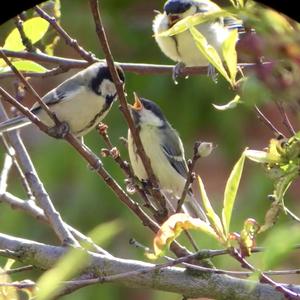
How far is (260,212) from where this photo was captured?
3037 millimetres

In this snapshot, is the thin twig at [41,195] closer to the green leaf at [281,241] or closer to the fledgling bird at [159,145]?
the green leaf at [281,241]

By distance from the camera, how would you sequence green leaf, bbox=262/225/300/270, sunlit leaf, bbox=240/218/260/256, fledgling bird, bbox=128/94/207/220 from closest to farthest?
green leaf, bbox=262/225/300/270, sunlit leaf, bbox=240/218/260/256, fledgling bird, bbox=128/94/207/220

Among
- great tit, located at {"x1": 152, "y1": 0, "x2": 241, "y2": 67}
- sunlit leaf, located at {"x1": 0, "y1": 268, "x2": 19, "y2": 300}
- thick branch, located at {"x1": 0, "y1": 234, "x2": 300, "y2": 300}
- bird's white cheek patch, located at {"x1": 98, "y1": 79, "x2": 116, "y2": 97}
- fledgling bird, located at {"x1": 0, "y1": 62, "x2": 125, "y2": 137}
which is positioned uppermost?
sunlit leaf, located at {"x1": 0, "y1": 268, "x2": 19, "y2": 300}

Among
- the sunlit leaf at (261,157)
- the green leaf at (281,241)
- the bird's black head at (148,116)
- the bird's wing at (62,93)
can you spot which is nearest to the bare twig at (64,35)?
the sunlit leaf at (261,157)

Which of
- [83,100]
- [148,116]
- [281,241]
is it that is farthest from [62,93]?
[281,241]

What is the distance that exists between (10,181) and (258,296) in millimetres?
2719

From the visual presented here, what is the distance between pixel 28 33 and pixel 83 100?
3.28 feet

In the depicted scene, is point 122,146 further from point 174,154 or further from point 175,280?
point 175,280

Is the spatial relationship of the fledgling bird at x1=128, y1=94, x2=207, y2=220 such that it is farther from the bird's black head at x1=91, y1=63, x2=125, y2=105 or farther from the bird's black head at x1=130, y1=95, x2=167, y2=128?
the bird's black head at x1=91, y1=63, x2=125, y2=105

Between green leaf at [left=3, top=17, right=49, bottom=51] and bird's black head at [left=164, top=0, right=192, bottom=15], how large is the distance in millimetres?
1055

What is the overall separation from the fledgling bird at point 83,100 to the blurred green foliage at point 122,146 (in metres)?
0.98

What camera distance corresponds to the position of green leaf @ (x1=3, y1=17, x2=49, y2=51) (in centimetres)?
98

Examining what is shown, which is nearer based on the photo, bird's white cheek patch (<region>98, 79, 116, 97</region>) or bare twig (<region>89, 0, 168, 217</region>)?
bare twig (<region>89, 0, 168, 217</region>)

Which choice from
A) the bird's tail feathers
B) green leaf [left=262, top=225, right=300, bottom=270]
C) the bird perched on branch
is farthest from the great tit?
green leaf [left=262, top=225, right=300, bottom=270]
